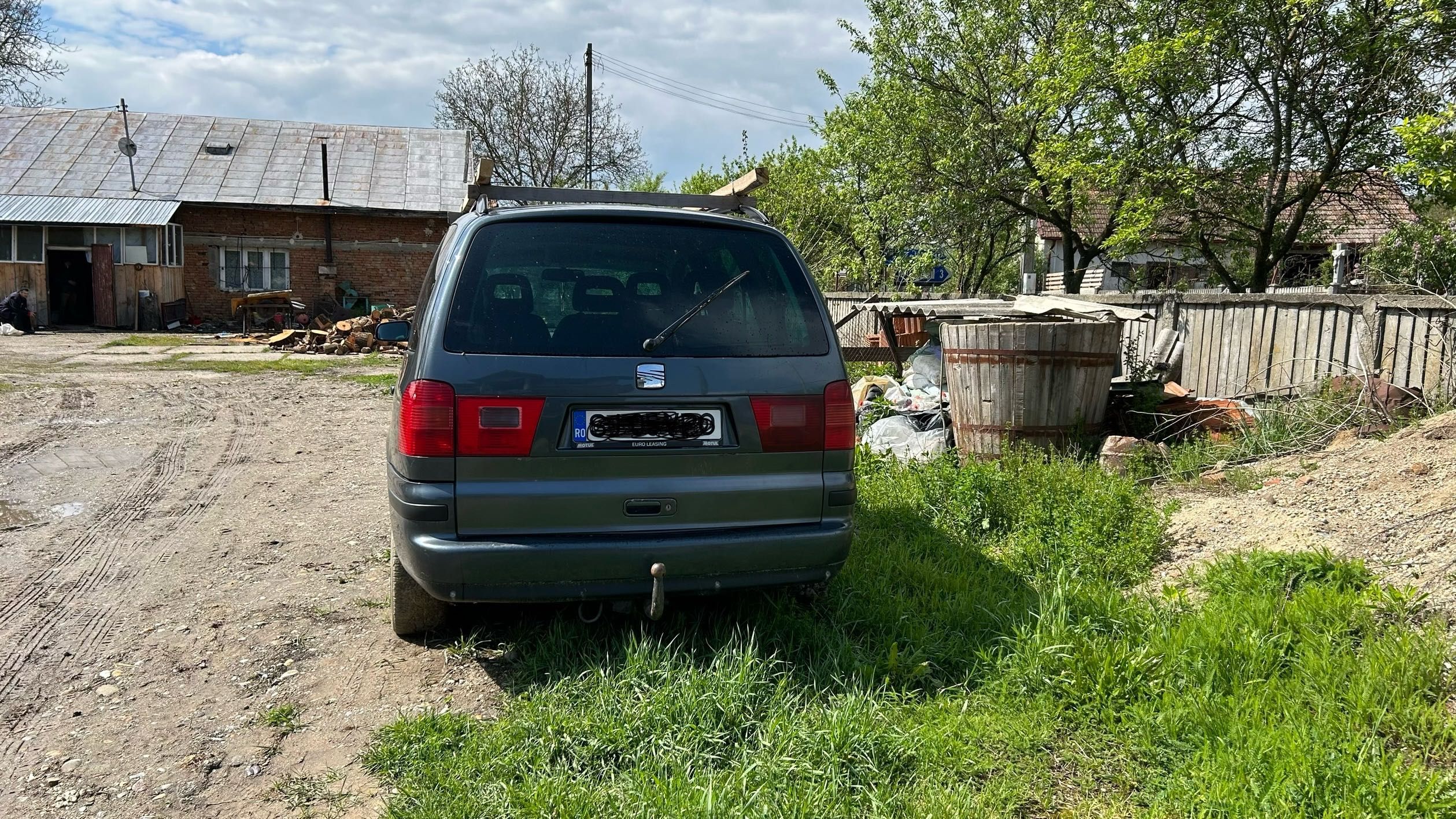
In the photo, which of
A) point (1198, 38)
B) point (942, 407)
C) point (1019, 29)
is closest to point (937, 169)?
point (1019, 29)

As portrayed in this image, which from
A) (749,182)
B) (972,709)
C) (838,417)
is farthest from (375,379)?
(972,709)

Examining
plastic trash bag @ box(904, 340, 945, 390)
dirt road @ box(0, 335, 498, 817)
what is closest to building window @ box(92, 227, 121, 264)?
dirt road @ box(0, 335, 498, 817)

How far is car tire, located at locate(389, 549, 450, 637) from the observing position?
370 centimetres

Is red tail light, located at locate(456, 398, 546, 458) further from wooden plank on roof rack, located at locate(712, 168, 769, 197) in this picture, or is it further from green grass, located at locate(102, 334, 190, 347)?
green grass, located at locate(102, 334, 190, 347)

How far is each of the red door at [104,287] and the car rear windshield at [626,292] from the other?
27391 mm

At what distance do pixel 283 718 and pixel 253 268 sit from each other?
27.4m

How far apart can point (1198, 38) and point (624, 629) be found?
10.8 meters

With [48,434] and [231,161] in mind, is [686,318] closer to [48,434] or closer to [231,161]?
[48,434]

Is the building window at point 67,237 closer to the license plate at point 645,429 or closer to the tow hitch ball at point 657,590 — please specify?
the license plate at point 645,429

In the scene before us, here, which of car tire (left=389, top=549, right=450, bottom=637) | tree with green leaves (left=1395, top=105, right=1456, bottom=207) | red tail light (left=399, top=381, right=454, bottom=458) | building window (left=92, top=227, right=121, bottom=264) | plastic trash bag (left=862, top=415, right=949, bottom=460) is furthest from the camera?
building window (left=92, top=227, right=121, bottom=264)

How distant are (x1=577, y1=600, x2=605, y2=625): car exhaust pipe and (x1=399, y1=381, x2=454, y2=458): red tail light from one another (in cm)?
81

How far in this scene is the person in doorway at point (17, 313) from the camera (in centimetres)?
2322

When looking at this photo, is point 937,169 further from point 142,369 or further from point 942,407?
point 142,369

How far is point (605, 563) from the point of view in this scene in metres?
3.18
